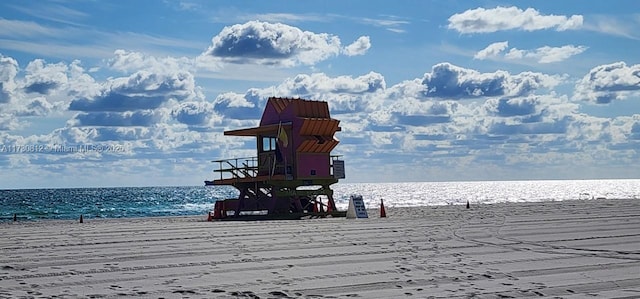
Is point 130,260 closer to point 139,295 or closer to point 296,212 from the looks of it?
point 139,295

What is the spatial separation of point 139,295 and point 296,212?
24.2m

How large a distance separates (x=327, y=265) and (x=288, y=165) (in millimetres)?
20506

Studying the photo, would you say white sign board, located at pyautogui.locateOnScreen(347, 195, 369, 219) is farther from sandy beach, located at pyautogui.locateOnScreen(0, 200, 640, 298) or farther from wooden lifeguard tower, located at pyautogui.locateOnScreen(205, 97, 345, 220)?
sandy beach, located at pyautogui.locateOnScreen(0, 200, 640, 298)

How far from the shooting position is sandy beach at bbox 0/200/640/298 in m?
9.42

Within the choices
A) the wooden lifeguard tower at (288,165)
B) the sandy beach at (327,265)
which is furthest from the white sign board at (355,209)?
the sandy beach at (327,265)

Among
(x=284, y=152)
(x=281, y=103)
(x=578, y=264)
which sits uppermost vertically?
(x=281, y=103)

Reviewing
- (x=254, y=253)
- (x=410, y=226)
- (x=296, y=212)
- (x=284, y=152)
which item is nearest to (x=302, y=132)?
(x=284, y=152)

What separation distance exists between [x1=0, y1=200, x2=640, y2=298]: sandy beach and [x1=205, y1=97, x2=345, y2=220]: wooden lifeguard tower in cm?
1408

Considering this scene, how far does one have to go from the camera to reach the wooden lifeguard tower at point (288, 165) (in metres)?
32.1

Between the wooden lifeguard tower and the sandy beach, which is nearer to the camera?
the sandy beach

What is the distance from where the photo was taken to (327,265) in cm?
1177

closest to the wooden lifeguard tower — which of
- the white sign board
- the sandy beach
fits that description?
the white sign board

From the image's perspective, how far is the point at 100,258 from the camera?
12688 millimetres

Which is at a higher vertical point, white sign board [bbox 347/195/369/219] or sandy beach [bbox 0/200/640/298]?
white sign board [bbox 347/195/369/219]
